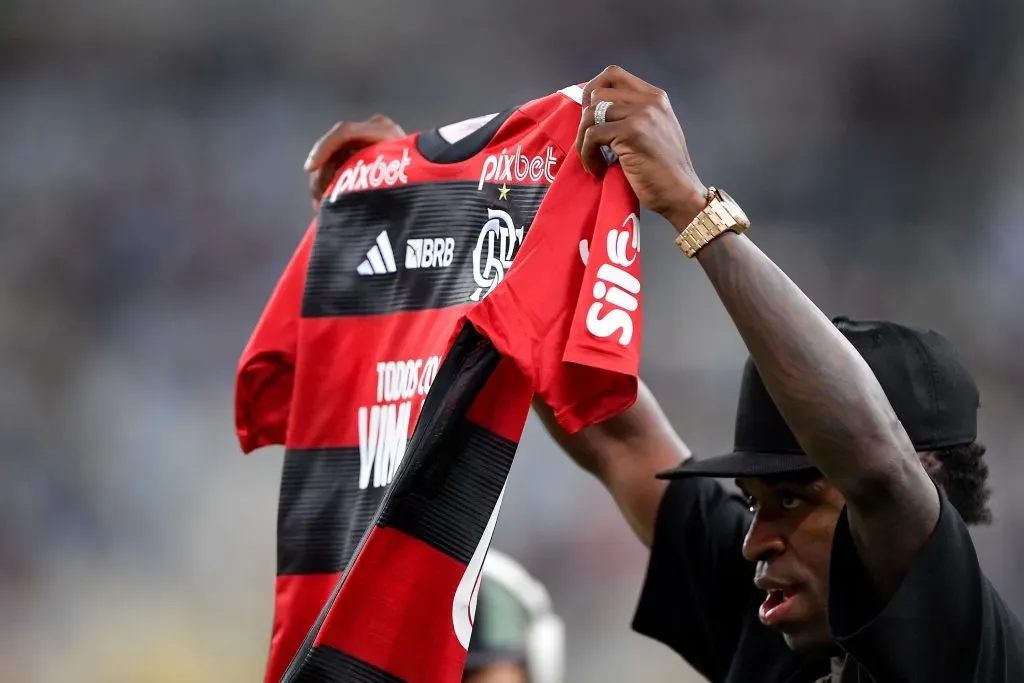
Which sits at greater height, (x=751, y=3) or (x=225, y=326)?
(x=751, y=3)

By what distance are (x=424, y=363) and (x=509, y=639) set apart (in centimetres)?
64

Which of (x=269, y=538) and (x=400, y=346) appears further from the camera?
(x=269, y=538)

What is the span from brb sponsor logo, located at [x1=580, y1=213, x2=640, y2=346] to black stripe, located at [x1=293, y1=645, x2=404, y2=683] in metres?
0.55

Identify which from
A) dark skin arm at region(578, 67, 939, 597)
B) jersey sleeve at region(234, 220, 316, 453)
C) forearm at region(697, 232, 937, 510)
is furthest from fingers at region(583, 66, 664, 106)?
jersey sleeve at region(234, 220, 316, 453)

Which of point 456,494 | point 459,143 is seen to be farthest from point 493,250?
point 456,494

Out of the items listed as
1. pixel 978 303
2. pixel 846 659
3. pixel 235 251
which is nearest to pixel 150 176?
pixel 235 251

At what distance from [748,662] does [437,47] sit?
3955 mm

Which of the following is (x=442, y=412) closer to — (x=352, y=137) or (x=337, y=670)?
(x=337, y=670)

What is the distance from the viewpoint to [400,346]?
209cm

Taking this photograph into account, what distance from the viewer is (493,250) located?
1.96 meters

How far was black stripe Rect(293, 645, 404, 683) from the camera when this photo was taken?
174 centimetres

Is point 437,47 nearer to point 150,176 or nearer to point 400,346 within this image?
point 150,176

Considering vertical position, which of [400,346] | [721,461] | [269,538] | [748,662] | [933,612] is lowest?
[269,538]

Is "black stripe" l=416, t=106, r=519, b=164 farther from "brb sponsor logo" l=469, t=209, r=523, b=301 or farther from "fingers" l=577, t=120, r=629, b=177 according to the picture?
"fingers" l=577, t=120, r=629, b=177
